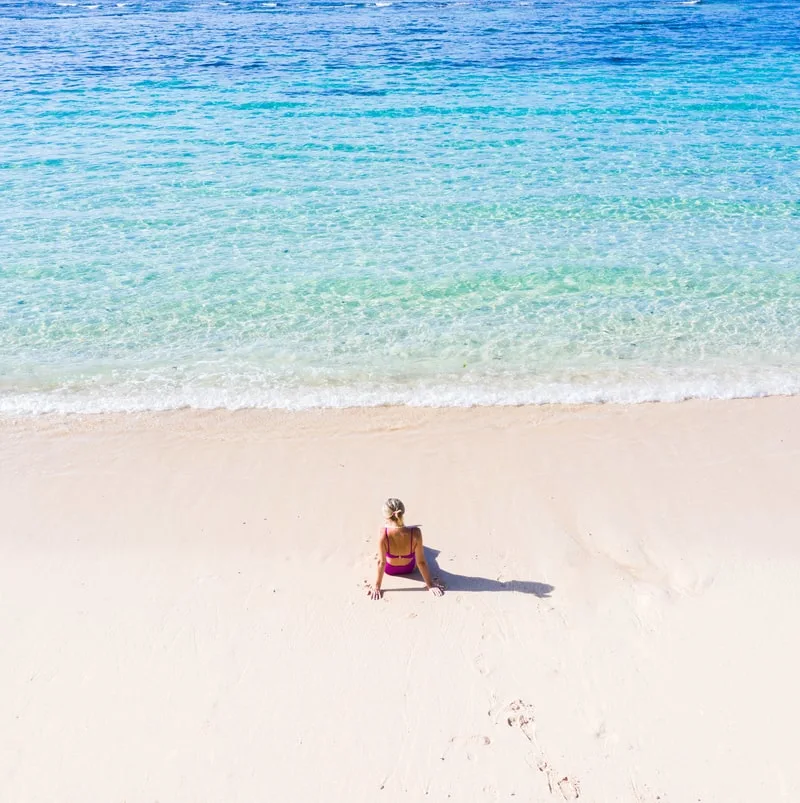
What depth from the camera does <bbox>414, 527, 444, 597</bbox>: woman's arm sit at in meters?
6.72

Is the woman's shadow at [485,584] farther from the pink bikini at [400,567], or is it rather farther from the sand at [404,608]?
the pink bikini at [400,567]

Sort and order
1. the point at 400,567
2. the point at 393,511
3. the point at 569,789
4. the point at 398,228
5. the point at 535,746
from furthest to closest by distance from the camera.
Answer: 1. the point at 398,228
2. the point at 400,567
3. the point at 393,511
4. the point at 535,746
5. the point at 569,789

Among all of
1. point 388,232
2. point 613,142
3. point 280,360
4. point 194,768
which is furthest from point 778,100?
point 194,768

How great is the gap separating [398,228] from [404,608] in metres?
9.72

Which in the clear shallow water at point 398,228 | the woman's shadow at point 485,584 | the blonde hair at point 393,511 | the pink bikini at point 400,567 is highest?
the blonde hair at point 393,511

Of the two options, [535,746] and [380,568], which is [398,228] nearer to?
[380,568]

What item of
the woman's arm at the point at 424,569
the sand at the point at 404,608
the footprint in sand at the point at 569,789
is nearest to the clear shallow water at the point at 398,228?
the sand at the point at 404,608

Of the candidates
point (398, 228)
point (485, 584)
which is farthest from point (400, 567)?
point (398, 228)

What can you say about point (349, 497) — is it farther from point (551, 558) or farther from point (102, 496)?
point (102, 496)

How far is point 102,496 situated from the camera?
26.9 feet

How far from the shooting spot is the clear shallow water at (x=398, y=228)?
10523 millimetres

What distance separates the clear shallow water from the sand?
1107mm

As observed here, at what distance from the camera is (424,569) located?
6.82 metres

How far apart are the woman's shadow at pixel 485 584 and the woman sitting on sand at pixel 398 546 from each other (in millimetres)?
178
